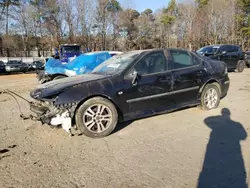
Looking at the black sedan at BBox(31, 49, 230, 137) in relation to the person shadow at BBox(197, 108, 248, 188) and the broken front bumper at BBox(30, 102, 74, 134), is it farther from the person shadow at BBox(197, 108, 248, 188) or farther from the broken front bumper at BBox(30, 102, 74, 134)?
the person shadow at BBox(197, 108, 248, 188)

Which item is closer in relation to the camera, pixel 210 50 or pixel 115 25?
pixel 210 50

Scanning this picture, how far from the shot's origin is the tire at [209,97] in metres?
5.29

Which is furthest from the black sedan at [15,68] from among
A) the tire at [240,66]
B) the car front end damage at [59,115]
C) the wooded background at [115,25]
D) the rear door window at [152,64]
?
the rear door window at [152,64]

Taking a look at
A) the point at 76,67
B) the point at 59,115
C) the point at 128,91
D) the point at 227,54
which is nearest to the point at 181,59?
the point at 128,91

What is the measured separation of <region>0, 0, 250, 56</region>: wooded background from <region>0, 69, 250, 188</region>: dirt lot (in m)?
34.4

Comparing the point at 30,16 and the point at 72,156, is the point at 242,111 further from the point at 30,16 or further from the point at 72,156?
the point at 30,16

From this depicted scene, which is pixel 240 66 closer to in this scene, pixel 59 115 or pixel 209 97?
pixel 209 97

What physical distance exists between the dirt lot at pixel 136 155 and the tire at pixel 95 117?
0.15m

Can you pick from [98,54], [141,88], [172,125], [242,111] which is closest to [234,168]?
[172,125]

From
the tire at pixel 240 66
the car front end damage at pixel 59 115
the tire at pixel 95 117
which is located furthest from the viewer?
the tire at pixel 240 66

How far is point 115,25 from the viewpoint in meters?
40.3

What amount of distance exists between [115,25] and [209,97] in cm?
3728

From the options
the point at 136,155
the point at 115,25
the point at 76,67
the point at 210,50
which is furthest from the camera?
the point at 115,25

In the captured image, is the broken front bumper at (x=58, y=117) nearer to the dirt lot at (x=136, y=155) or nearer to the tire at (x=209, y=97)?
the dirt lot at (x=136, y=155)
